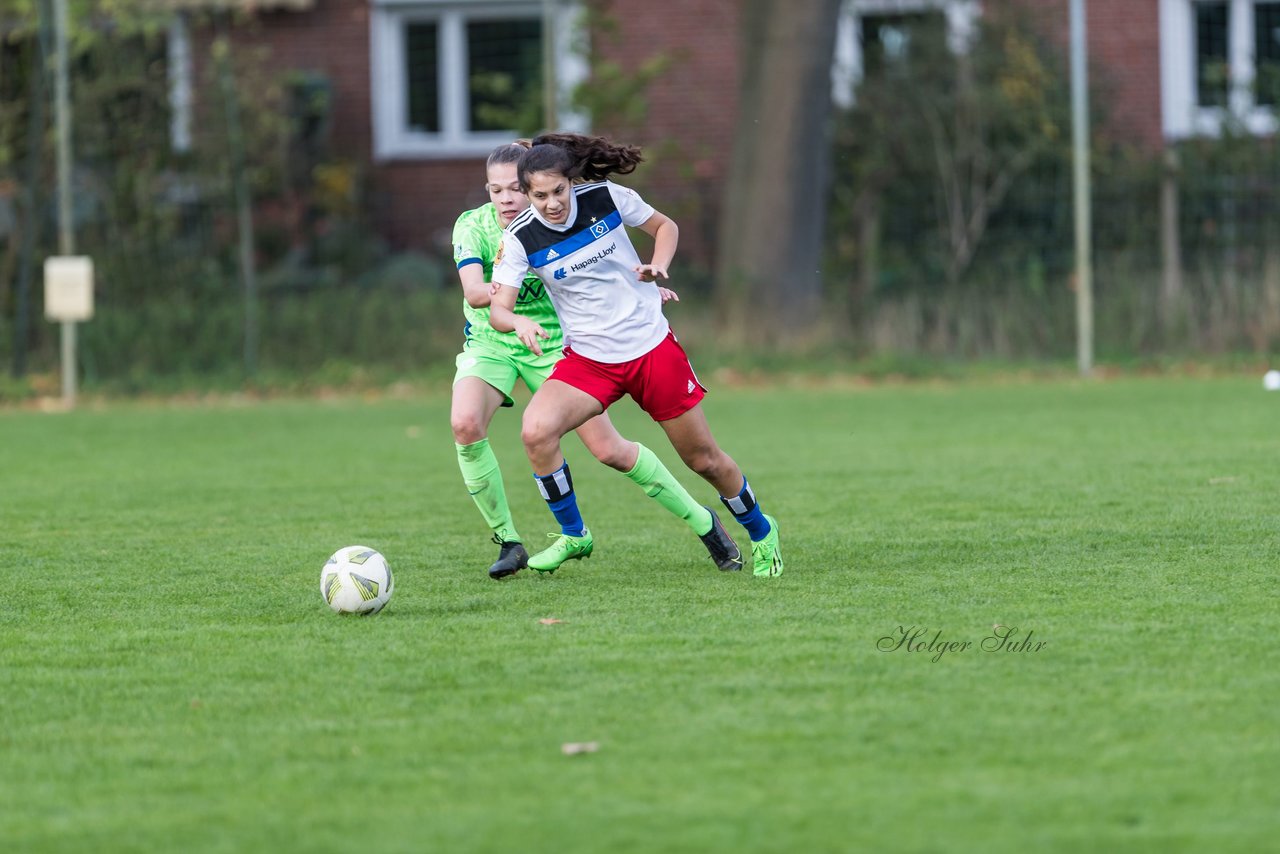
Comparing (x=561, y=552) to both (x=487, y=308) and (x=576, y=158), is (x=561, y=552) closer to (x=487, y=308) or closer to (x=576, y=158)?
(x=487, y=308)

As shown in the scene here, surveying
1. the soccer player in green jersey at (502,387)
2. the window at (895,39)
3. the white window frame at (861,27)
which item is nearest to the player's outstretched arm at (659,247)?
the soccer player in green jersey at (502,387)

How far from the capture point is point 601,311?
692 centimetres

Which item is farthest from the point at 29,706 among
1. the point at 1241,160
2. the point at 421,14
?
the point at 421,14

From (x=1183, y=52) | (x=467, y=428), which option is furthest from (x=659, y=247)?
(x=1183, y=52)

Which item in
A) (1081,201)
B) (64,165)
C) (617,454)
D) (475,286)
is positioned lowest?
(617,454)

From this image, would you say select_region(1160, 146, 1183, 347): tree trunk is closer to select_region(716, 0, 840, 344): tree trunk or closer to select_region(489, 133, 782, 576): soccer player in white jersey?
select_region(716, 0, 840, 344): tree trunk

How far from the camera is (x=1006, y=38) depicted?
21.0 m

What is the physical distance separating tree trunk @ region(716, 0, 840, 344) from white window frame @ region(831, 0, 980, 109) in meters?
2.11

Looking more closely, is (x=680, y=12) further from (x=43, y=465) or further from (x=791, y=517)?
(x=791, y=517)

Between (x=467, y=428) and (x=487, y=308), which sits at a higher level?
(x=487, y=308)

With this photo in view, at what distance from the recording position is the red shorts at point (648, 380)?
6.89 metres

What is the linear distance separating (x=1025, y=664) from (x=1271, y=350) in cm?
1379

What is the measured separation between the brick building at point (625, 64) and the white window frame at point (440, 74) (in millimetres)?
18

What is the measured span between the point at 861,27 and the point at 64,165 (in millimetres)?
10040
